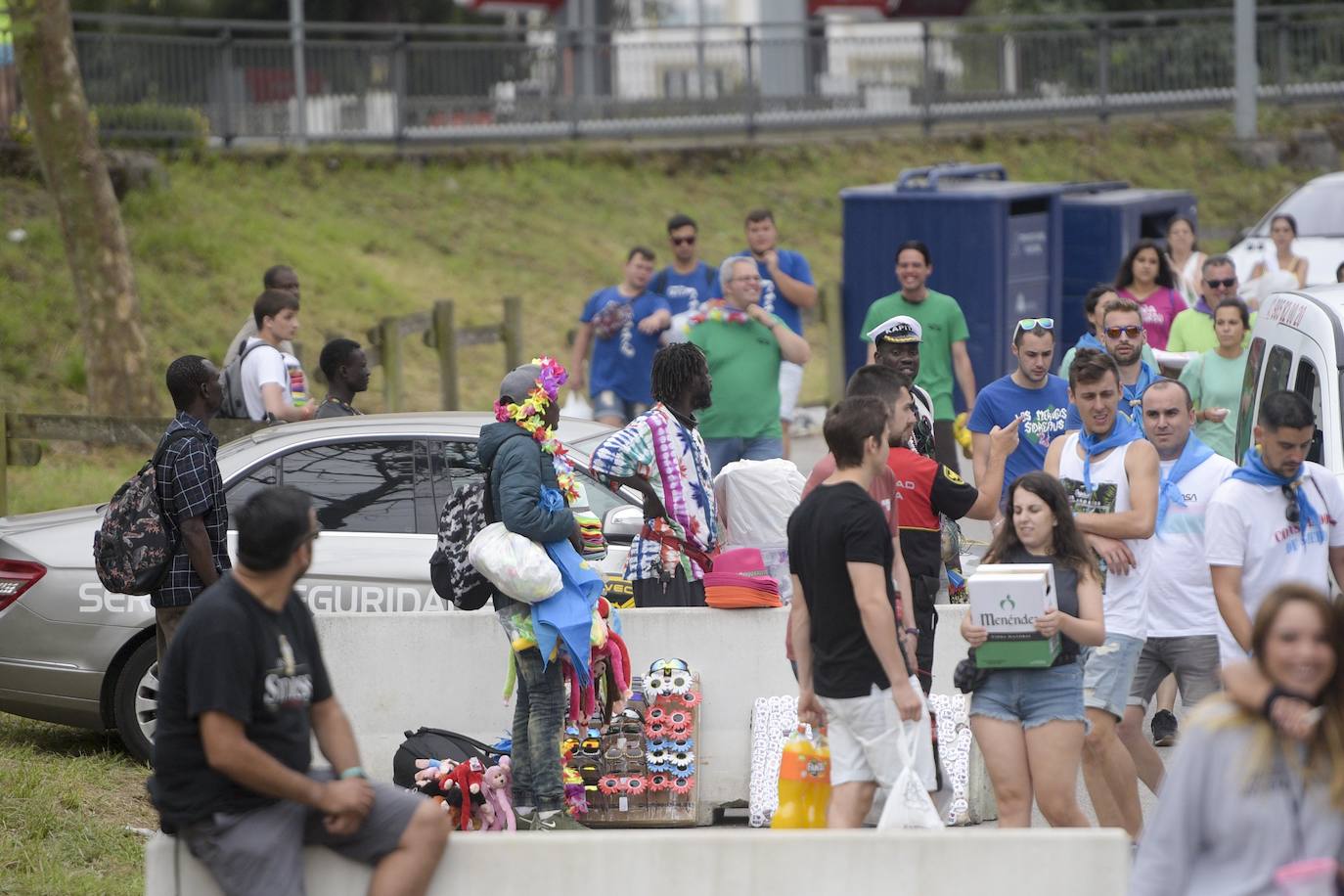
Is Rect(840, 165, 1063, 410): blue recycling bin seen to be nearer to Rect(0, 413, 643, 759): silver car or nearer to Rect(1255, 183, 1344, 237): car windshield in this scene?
Rect(1255, 183, 1344, 237): car windshield

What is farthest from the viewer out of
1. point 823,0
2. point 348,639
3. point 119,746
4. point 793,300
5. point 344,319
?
point 823,0

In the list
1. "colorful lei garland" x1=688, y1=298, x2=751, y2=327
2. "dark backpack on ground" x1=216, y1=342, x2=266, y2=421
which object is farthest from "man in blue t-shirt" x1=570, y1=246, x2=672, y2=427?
"dark backpack on ground" x1=216, y1=342, x2=266, y2=421

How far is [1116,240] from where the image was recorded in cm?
1603

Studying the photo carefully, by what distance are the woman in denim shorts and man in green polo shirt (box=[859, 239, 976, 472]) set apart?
5014 millimetres

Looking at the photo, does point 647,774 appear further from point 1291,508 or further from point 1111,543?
point 1291,508

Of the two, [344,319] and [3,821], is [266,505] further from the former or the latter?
[344,319]

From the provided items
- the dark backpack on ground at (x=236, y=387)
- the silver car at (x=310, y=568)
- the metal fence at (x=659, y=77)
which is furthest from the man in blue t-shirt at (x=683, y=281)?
the metal fence at (x=659, y=77)

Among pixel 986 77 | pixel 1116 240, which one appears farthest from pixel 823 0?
pixel 1116 240

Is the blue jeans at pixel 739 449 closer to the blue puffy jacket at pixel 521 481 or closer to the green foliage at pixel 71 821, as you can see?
the blue puffy jacket at pixel 521 481

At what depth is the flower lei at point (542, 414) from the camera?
6.86 m

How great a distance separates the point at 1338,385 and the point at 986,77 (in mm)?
20735

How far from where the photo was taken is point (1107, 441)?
265 inches

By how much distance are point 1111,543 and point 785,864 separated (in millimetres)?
2119

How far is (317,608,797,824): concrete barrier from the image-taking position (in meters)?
7.73
